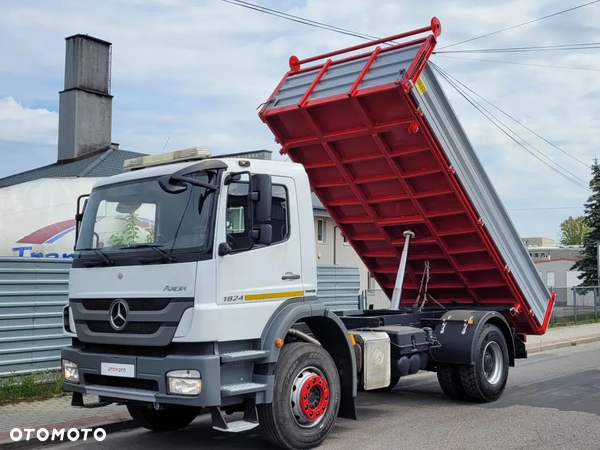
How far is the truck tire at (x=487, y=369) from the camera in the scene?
30.5 feet

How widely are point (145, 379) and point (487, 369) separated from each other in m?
5.16

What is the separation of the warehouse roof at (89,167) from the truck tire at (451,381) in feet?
44.3

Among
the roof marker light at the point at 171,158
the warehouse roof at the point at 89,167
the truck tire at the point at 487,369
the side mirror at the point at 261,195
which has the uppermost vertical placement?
the warehouse roof at the point at 89,167

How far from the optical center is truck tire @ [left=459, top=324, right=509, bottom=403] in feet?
30.5

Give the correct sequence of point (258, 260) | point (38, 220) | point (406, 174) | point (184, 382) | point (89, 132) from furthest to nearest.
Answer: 1. point (89, 132)
2. point (38, 220)
3. point (406, 174)
4. point (258, 260)
5. point (184, 382)

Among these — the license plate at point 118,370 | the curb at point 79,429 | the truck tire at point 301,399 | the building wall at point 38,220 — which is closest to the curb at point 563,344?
the building wall at point 38,220

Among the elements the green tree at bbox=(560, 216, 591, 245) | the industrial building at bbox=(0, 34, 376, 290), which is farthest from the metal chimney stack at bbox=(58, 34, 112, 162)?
the green tree at bbox=(560, 216, 591, 245)

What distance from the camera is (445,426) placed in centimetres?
813

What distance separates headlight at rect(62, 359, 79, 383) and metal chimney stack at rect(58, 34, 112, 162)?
63.7 ft

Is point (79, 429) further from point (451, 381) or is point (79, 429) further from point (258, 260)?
point (451, 381)

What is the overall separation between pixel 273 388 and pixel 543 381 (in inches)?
268

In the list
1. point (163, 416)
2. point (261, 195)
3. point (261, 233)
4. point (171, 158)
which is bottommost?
point (163, 416)

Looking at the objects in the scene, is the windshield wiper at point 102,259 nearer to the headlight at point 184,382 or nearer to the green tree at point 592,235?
the headlight at point 184,382

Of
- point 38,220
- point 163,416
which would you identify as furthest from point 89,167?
point 163,416
